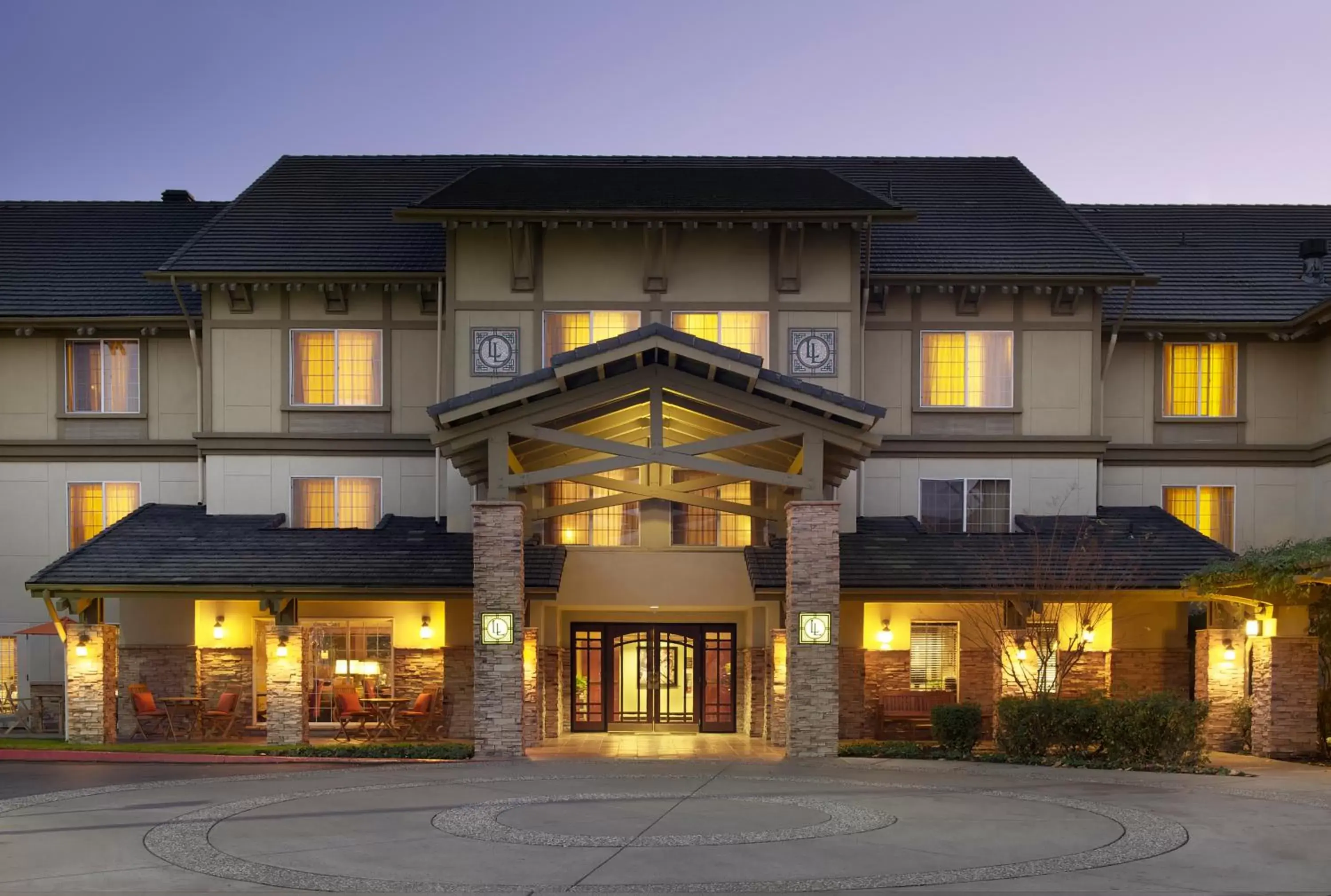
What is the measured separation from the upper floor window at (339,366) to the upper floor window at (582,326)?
11.8ft

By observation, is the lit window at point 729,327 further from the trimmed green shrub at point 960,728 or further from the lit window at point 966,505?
the trimmed green shrub at point 960,728

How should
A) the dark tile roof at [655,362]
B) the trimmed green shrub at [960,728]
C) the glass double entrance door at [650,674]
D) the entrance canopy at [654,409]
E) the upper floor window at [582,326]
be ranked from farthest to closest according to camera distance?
the glass double entrance door at [650,674]
the upper floor window at [582,326]
the trimmed green shrub at [960,728]
the entrance canopy at [654,409]
the dark tile roof at [655,362]

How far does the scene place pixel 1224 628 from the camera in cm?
2545

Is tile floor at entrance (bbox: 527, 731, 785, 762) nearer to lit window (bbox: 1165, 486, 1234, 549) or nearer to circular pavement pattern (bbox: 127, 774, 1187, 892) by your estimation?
circular pavement pattern (bbox: 127, 774, 1187, 892)

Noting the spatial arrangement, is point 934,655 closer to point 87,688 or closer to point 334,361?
point 334,361

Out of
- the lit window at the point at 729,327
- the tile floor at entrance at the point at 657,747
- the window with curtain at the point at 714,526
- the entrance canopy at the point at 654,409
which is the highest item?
the lit window at the point at 729,327

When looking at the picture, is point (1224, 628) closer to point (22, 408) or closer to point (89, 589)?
point (89, 589)

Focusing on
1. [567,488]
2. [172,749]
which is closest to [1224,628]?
[567,488]

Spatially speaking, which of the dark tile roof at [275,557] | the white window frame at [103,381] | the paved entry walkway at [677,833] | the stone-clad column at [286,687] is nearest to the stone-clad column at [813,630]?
the paved entry walkway at [677,833]

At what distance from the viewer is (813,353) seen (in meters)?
27.6

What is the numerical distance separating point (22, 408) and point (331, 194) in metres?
7.66

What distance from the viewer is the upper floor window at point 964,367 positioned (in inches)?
1137

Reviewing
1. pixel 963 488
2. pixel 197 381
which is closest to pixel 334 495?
pixel 197 381

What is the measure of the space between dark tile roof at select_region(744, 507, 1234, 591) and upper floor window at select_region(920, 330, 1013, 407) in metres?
2.75
